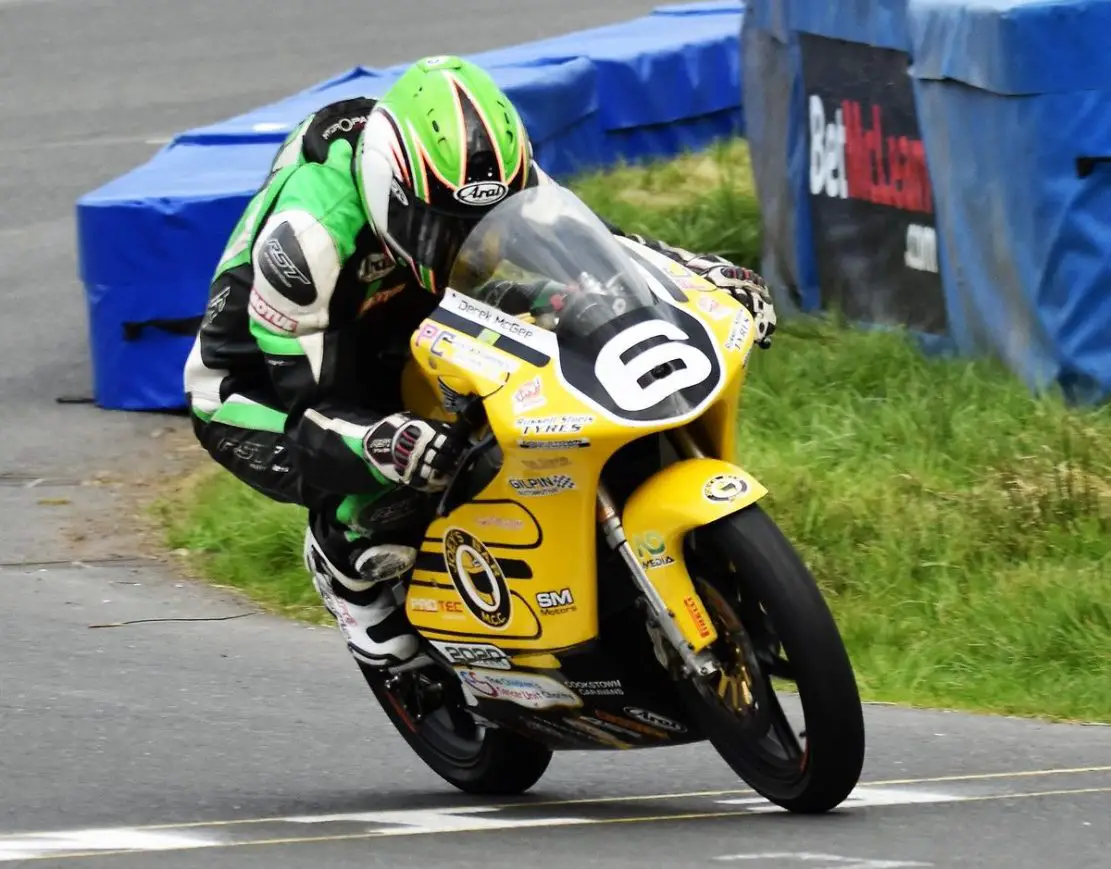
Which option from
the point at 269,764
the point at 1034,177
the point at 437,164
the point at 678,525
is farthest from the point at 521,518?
the point at 1034,177

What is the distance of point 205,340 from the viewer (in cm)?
538

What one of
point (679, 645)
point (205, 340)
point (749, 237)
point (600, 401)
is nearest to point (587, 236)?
point (600, 401)

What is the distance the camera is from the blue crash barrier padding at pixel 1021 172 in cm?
773

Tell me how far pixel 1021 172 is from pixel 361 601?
11.7 ft

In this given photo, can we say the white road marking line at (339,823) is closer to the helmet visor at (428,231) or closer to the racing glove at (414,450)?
the racing glove at (414,450)

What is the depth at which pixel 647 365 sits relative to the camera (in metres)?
4.34

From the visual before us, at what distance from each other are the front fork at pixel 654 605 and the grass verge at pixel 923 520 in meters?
1.93

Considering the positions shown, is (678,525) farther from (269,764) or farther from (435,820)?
(269,764)

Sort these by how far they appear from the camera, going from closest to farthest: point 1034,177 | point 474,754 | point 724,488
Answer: point 724,488
point 474,754
point 1034,177

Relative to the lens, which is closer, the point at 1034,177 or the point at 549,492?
the point at 549,492

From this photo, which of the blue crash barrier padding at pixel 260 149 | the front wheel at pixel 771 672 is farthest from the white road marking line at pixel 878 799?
the blue crash barrier padding at pixel 260 149

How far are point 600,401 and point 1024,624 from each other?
2619 mm

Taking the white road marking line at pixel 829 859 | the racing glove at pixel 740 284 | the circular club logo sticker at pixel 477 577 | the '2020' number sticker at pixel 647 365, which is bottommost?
the white road marking line at pixel 829 859

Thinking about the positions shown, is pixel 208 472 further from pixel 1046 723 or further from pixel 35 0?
pixel 35 0
